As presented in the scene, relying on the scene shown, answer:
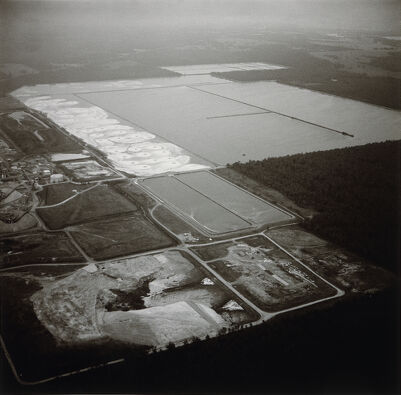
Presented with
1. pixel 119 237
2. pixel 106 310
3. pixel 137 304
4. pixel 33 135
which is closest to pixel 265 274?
pixel 137 304

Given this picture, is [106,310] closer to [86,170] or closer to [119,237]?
[119,237]

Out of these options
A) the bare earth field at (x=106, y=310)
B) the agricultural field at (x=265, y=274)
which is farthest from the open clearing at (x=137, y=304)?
the agricultural field at (x=265, y=274)

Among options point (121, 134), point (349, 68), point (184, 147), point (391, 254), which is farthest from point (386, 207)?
point (349, 68)

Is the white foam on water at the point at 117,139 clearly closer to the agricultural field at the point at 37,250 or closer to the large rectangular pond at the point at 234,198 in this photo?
the large rectangular pond at the point at 234,198

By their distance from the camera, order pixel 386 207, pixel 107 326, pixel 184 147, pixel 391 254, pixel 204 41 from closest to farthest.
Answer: pixel 107 326 → pixel 391 254 → pixel 386 207 → pixel 184 147 → pixel 204 41

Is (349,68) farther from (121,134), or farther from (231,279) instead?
(231,279)

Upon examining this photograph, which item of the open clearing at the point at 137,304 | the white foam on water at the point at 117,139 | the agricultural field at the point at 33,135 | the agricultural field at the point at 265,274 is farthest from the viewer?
the agricultural field at the point at 33,135
